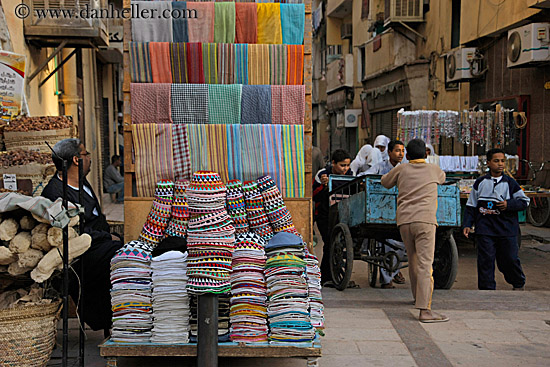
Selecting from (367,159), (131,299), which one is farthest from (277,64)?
(367,159)

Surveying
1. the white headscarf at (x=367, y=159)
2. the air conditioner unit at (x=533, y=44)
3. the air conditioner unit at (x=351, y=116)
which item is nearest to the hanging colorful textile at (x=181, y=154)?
the white headscarf at (x=367, y=159)

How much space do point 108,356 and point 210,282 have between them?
0.85m

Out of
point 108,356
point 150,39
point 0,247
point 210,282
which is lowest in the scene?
point 108,356

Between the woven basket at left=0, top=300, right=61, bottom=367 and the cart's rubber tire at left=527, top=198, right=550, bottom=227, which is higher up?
the woven basket at left=0, top=300, right=61, bottom=367

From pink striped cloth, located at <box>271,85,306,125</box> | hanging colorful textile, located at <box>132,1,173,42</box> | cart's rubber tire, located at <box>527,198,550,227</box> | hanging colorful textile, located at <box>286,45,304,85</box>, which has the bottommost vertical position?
cart's rubber tire, located at <box>527,198,550,227</box>

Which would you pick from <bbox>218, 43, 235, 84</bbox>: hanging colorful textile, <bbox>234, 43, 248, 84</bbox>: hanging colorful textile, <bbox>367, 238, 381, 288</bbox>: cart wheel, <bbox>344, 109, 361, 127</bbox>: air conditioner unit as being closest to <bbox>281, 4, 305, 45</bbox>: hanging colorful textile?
<bbox>234, 43, 248, 84</bbox>: hanging colorful textile

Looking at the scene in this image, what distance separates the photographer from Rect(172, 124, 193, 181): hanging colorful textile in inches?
195

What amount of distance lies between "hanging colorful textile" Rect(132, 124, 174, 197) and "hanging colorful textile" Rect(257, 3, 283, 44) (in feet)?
3.37

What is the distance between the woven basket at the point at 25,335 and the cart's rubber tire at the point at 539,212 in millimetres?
11635

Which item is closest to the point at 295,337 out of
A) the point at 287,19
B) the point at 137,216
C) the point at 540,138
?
the point at 137,216

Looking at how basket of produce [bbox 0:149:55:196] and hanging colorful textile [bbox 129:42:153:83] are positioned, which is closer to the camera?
hanging colorful textile [bbox 129:42:153:83]

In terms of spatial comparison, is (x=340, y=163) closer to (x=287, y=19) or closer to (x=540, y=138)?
(x=287, y=19)

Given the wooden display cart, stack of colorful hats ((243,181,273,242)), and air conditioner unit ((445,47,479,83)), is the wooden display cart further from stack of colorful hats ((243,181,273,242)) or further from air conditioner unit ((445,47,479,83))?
air conditioner unit ((445,47,479,83))

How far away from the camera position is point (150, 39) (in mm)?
5102
